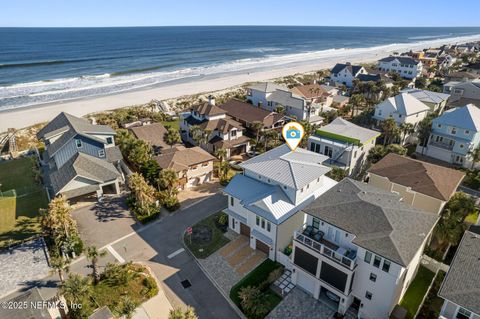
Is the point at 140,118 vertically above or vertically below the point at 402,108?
below

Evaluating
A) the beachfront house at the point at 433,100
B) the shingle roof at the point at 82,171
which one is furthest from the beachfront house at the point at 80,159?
the beachfront house at the point at 433,100

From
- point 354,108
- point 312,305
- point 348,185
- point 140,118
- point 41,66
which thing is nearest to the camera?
point 312,305

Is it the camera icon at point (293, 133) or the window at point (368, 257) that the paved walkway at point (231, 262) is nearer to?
the window at point (368, 257)

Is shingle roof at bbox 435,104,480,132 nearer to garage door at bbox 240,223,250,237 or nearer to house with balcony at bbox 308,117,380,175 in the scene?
house with balcony at bbox 308,117,380,175

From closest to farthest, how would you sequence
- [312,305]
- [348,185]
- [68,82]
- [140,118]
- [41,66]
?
[312,305]
[348,185]
[140,118]
[68,82]
[41,66]

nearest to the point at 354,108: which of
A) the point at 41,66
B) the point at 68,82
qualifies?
the point at 68,82

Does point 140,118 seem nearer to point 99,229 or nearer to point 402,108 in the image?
point 99,229
